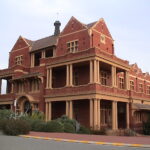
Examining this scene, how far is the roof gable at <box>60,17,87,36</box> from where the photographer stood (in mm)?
31156

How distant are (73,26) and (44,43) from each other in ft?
20.2

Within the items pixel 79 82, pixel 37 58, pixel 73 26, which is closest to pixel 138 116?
pixel 79 82

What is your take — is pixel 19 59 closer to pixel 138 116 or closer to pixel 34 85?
pixel 34 85

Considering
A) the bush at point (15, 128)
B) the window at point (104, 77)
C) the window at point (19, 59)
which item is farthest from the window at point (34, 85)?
the bush at point (15, 128)

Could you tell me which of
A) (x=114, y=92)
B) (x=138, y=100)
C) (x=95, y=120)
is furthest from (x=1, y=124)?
(x=138, y=100)

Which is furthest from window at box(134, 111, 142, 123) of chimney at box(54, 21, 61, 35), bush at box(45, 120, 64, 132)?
chimney at box(54, 21, 61, 35)

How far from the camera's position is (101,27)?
105 ft

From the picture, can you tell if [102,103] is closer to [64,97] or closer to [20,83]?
[64,97]

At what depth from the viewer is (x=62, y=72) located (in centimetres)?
3284

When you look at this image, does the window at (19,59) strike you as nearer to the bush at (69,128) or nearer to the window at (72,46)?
the window at (72,46)

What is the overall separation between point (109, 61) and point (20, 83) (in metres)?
12.9

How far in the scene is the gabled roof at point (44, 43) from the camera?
114ft

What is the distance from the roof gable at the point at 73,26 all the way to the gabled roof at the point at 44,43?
244 cm

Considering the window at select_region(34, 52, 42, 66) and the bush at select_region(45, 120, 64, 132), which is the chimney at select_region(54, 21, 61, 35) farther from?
the bush at select_region(45, 120, 64, 132)
